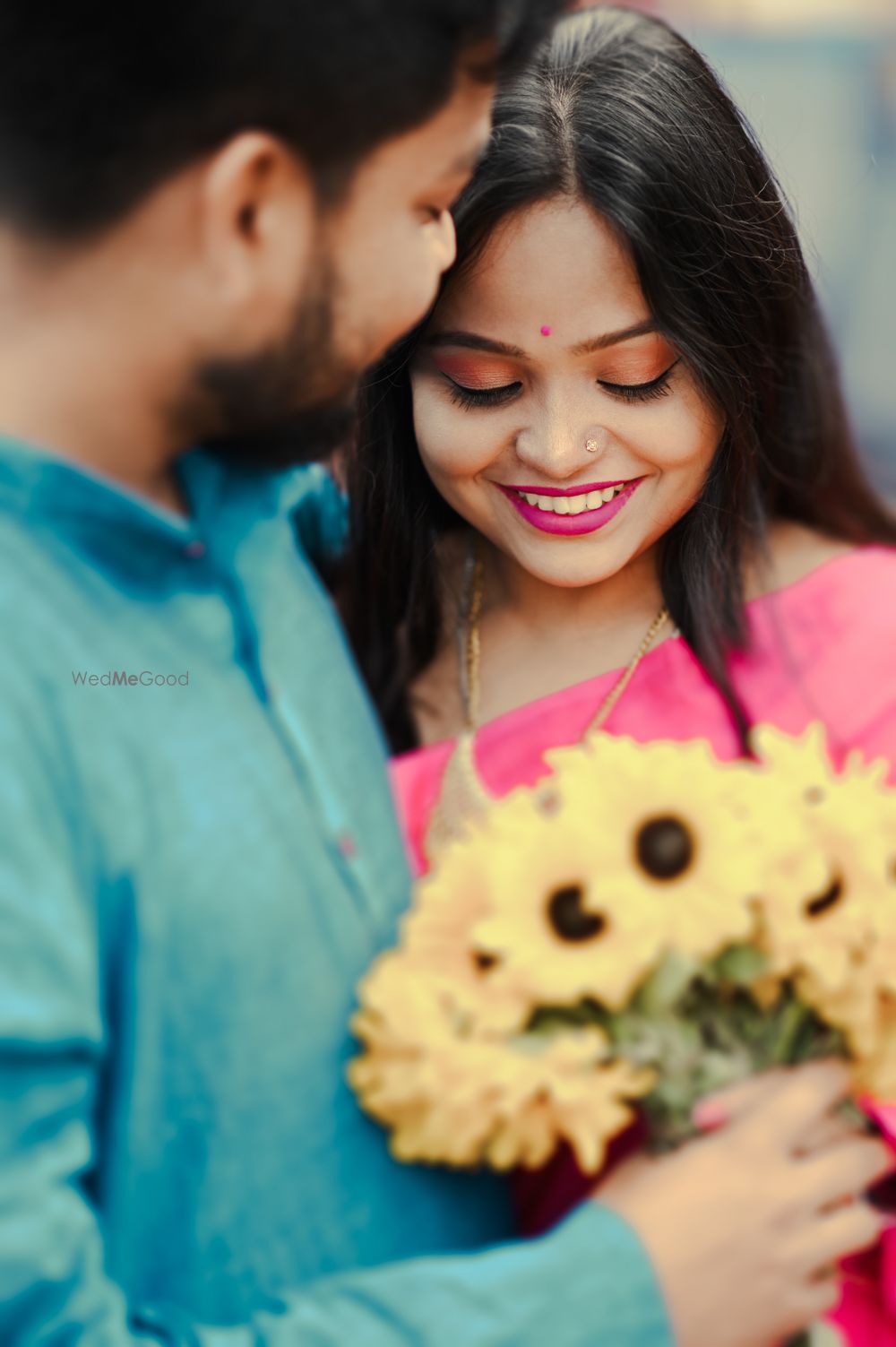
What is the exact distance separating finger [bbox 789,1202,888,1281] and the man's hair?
0.65 meters

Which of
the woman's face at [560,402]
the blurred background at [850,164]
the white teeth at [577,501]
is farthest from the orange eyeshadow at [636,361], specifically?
the blurred background at [850,164]

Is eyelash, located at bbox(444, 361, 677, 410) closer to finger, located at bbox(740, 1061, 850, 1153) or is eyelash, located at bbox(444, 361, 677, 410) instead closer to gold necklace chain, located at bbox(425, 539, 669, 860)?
gold necklace chain, located at bbox(425, 539, 669, 860)

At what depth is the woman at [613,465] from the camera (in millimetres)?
1206

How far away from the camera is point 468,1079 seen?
0.77m

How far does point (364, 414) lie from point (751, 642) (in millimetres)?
445

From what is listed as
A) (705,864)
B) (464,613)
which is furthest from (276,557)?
(464,613)

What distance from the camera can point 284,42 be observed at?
28.0 inches

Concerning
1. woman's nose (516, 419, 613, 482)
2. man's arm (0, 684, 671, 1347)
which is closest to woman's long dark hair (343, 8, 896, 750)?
woman's nose (516, 419, 613, 482)

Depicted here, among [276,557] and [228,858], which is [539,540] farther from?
[228,858]

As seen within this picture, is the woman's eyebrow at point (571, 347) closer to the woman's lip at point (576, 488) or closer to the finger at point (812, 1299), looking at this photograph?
the woman's lip at point (576, 488)

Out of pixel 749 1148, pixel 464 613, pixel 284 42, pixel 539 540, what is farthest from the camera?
pixel 464 613

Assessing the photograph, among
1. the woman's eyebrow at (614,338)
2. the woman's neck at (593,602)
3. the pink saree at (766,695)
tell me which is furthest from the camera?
the woman's neck at (593,602)

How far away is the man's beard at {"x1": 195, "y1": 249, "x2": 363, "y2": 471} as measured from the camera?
0.78m

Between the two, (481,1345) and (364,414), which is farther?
(364,414)
